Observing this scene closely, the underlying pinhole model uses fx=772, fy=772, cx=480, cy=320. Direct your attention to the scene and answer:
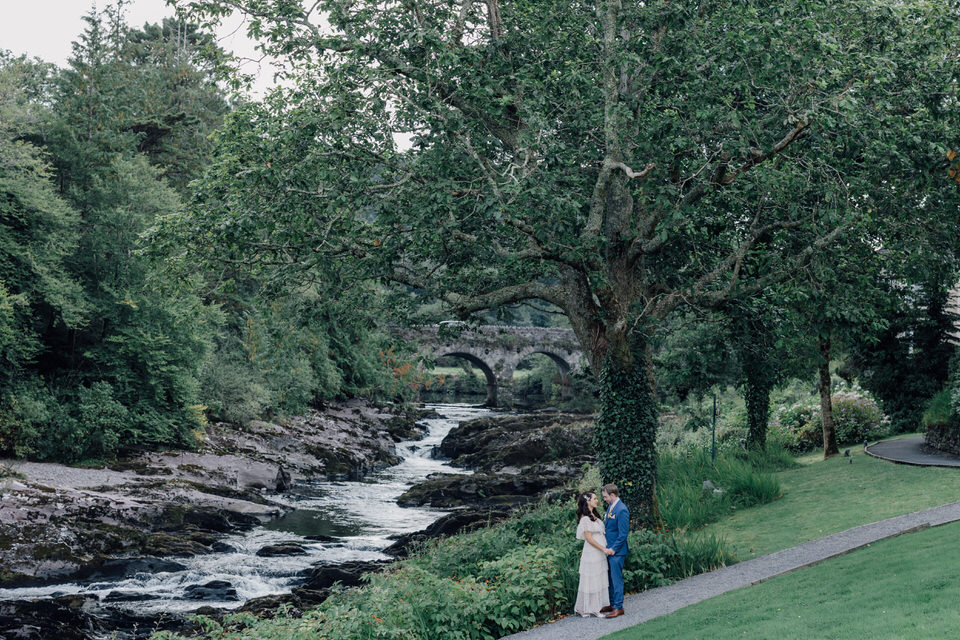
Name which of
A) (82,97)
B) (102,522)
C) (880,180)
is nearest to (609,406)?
(880,180)

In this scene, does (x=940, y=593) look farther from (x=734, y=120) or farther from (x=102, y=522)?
(x=102, y=522)

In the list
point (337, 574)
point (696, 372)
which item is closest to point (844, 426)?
point (696, 372)

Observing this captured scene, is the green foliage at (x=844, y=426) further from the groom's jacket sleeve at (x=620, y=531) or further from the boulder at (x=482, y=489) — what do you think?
the groom's jacket sleeve at (x=620, y=531)

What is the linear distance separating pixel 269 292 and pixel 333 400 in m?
33.0

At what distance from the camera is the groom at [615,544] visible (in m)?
10.4

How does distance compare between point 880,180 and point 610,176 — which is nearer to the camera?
point 610,176

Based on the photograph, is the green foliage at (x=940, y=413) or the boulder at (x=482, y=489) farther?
the boulder at (x=482, y=489)

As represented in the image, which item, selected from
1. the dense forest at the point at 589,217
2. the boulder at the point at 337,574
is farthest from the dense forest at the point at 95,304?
the boulder at the point at 337,574

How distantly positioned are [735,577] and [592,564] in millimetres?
2559

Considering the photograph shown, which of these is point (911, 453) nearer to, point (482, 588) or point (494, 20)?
point (482, 588)

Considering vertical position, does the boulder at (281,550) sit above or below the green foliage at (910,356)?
below

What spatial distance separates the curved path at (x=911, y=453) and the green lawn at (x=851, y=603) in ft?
25.2

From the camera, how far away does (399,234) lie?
13.7 meters

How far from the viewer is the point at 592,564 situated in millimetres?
10375
